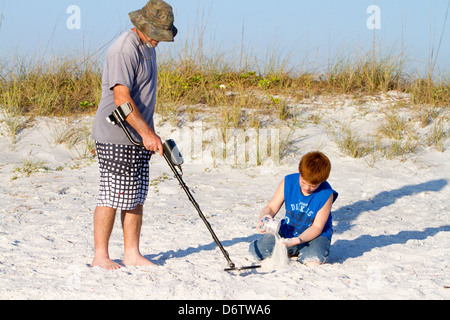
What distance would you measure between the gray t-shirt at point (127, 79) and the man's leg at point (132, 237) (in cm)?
49

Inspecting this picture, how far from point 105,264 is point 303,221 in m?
1.36

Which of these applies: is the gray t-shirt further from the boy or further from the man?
the boy

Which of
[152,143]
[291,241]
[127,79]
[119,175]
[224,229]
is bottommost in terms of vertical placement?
[224,229]

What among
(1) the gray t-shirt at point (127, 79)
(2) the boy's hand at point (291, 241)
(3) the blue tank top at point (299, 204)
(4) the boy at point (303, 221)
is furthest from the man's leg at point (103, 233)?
(3) the blue tank top at point (299, 204)

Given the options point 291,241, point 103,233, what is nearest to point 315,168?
point 291,241

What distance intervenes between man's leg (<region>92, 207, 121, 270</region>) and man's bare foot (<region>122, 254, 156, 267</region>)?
110mm

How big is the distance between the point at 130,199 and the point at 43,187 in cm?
266

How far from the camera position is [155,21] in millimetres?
3303

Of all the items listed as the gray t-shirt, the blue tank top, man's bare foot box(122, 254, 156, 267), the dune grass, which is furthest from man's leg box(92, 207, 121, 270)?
the dune grass

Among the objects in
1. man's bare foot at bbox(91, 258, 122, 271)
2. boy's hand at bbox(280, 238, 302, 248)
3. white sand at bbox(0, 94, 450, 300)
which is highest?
boy's hand at bbox(280, 238, 302, 248)

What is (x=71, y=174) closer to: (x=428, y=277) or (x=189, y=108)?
(x=189, y=108)

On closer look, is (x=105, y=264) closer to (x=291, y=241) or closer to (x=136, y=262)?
(x=136, y=262)

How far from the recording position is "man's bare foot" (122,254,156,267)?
356 cm

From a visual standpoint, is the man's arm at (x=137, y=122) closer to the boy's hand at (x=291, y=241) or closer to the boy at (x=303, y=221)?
the boy at (x=303, y=221)
